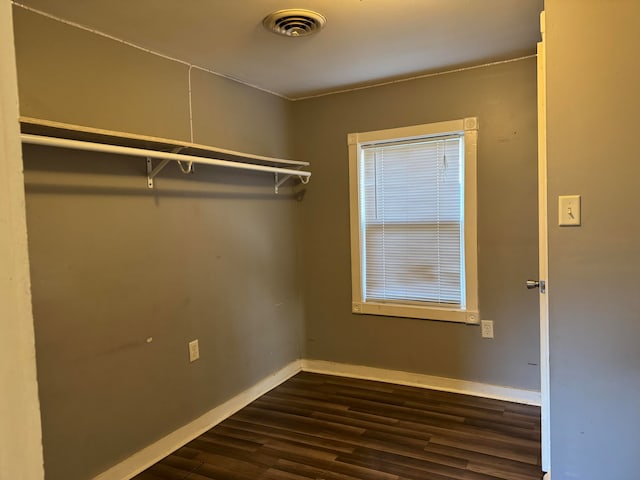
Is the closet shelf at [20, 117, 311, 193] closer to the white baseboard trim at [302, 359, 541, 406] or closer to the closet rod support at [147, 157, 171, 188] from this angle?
the closet rod support at [147, 157, 171, 188]

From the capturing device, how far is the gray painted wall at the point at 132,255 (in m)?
1.94

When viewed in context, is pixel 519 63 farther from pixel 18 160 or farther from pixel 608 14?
pixel 18 160

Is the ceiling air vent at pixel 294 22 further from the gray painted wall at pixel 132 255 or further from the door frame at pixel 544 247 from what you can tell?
the door frame at pixel 544 247

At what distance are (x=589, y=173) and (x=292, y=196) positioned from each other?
2.21m

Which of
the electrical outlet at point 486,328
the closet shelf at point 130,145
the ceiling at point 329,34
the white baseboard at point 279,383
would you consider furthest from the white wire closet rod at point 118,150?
the electrical outlet at point 486,328

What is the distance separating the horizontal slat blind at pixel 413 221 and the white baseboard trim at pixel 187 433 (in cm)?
96

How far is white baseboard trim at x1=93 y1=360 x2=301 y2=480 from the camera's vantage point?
2.25 meters

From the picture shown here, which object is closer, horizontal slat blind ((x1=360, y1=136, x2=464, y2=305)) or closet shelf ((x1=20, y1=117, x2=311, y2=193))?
closet shelf ((x1=20, y1=117, x2=311, y2=193))

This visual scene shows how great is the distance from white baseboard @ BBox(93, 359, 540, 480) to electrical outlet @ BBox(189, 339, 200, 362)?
1.18 feet

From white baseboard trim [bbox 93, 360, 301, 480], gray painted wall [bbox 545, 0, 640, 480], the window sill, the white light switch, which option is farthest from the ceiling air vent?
white baseboard trim [bbox 93, 360, 301, 480]

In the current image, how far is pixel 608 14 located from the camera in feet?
5.36

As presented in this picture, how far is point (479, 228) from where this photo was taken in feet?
9.73

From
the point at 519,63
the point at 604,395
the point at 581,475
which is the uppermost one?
the point at 519,63

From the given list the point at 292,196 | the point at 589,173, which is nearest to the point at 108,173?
the point at 292,196
